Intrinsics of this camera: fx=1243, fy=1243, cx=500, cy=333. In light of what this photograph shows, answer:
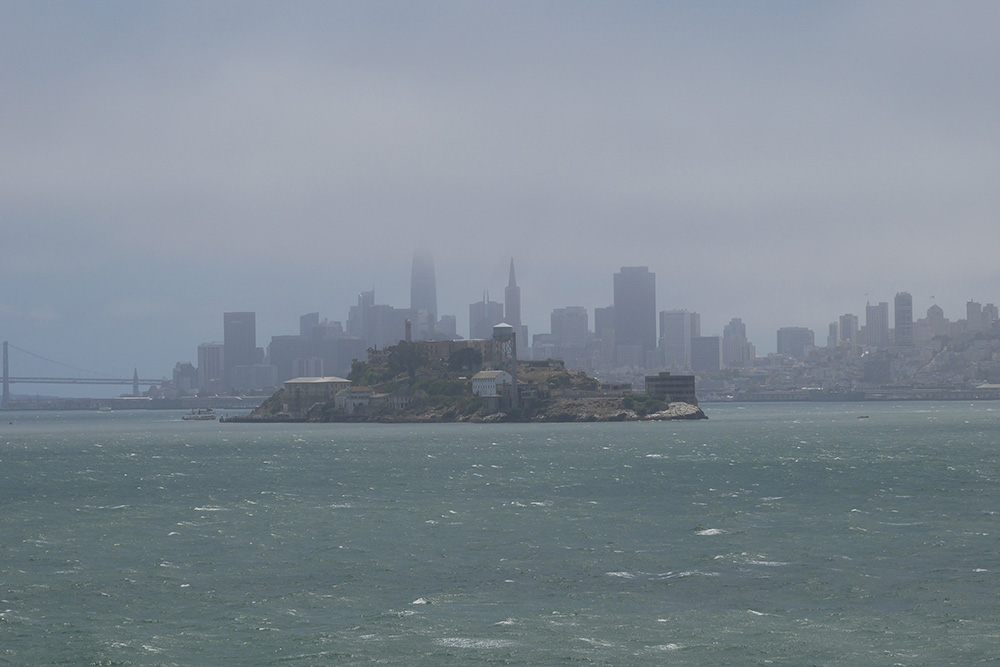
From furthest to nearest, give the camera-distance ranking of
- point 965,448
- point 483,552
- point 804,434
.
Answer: point 804,434 < point 965,448 < point 483,552

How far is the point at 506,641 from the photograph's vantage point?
112ft

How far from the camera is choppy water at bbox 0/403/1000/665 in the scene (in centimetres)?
3375

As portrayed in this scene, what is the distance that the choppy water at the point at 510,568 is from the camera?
1329 inches

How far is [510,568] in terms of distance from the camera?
4616 centimetres

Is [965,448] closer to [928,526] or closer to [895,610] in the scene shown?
[928,526]

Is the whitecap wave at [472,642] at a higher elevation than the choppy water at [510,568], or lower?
lower

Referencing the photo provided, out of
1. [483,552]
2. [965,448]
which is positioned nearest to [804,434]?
[965,448]

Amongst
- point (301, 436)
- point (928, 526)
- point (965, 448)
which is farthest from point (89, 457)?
point (928, 526)

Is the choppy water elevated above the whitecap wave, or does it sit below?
above

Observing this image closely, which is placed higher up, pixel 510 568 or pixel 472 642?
pixel 510 568

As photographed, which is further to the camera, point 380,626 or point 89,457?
point 89,457

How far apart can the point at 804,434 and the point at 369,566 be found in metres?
138

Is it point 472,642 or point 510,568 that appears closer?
point 472,642

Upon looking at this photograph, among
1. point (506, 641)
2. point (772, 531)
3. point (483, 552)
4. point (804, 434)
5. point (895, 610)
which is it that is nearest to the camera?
point (506, 641)
